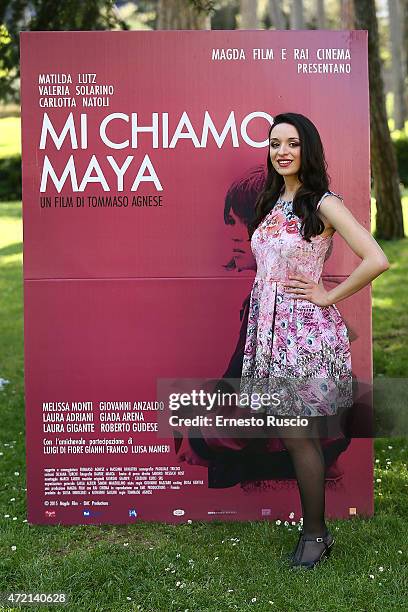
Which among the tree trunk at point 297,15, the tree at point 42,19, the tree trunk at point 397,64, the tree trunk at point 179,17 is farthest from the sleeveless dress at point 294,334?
the tree trunk at point 297,15

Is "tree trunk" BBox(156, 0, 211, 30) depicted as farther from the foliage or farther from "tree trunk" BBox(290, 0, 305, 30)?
"tree trunk" BBox(290, 0, 305, 30)

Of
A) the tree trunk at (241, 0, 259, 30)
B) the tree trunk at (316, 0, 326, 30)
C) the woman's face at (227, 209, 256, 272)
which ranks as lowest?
the woman's face at (227, 209, 256, 272)

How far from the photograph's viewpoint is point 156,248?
434 cm

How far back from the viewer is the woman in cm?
373

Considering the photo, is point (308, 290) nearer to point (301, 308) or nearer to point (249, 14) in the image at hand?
point (301, 308)

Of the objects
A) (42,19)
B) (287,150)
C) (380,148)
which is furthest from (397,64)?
(287,150)

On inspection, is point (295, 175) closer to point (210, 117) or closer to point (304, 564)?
point (210, 117)

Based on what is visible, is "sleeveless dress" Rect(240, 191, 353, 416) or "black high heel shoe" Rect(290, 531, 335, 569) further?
"black high heel shoe" Rect(290, 531, 335, 569)

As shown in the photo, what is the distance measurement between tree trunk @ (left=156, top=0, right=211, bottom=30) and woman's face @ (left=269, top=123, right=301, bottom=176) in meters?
4.80

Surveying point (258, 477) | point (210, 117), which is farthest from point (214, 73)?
point (258, 477)

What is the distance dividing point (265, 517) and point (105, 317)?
1239 mm

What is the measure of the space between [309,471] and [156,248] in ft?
4.14

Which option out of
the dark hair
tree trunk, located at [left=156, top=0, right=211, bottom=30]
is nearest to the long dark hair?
the dark hair

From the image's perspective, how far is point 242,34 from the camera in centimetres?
422
